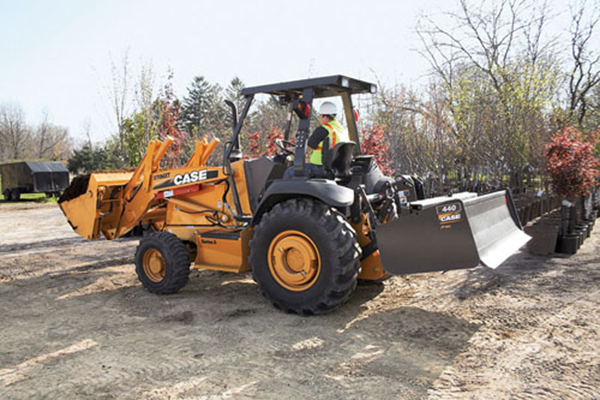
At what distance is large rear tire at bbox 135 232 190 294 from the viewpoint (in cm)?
580

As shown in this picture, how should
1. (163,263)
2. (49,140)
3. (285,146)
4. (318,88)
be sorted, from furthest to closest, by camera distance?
(49,140) < (163,263) < (285,146) < (318,88)

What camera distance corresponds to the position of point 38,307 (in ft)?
18.5

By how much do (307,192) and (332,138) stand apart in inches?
25.8

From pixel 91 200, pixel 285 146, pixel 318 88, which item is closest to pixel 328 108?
pixel 318 88

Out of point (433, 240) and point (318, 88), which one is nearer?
point (433, 240)

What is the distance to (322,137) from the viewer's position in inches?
199

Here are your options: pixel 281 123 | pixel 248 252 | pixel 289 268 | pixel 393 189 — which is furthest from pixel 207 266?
pixel 281 123

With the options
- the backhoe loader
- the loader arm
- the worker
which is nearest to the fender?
the backhoe loader

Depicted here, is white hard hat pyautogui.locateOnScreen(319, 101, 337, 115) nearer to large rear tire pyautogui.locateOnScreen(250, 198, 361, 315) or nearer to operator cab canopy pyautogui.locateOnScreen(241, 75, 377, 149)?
operator cab canopy pyautogui.locateOnScreen(241, 75, 377, 149)

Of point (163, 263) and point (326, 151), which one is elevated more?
point (326, 151)

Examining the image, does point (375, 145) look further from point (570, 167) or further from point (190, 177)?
point (190, 177)

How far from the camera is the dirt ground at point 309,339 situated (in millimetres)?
3465

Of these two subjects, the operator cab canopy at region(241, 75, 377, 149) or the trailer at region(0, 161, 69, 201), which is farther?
the trailer at region(0, 161, 69, 201)

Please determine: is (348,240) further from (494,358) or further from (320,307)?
(494,358)
